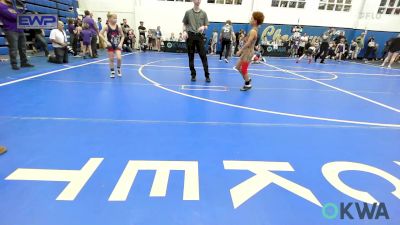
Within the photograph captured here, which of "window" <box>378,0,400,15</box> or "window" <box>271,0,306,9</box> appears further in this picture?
"window" <box>378,0,400,15</box>

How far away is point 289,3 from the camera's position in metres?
21.1

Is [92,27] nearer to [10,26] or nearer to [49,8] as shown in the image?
[10,26]

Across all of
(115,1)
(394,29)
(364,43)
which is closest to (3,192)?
(115,1)

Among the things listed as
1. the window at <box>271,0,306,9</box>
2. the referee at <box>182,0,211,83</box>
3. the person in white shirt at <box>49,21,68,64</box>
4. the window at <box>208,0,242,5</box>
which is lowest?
the person in white shirt at <box>49,21,68,64</box>

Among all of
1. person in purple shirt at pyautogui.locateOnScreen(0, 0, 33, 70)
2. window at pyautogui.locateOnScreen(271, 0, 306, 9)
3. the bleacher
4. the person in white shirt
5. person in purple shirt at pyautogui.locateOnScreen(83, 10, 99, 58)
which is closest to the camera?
person in purple shirt at pyautogui.locateOnScreen(0, 0, 33, 70)

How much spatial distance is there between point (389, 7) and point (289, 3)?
8420mm

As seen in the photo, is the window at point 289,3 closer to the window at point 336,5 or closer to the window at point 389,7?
the window at point 336,5

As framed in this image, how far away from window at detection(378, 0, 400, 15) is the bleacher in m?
23.8

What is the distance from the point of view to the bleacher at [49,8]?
1106cm

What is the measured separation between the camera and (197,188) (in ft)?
7.15

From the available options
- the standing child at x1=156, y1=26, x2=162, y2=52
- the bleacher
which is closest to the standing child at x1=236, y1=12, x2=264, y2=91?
the bleacher

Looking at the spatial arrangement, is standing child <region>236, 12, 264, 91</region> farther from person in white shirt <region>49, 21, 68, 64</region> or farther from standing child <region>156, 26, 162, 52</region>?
standing child <region>156, 26, 162, 52</region>

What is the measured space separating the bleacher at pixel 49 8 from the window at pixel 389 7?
23757mm

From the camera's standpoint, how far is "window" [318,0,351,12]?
2134 cm
